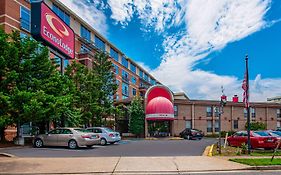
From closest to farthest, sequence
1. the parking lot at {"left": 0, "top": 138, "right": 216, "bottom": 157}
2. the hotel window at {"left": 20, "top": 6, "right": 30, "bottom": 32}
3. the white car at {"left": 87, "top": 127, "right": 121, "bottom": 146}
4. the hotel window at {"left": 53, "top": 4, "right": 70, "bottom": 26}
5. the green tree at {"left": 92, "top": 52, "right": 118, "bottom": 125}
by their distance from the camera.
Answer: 1. the parking lot at {"left": 0, "top": 138, "right": 216, "bottom": 157}
2. the white car at {"left": 87, "top": 127, "right": 121, "bottom": 146}
3. the green tree at {"left": 92, "top": 52, "right": 118, "bottom": 125}
4. the hotel window at {"left": 20, "top": 6, "right": 30, "bottom": 32}
5. the hotel window at {"left": 53, "top": 4, "right": 70, "bottom": 26}

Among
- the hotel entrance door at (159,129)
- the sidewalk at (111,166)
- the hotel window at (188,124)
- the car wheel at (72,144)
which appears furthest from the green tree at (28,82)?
the hotel window at (188,124)

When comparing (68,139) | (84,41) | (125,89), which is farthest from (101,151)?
(125,89)

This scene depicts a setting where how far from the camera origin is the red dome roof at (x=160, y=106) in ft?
141

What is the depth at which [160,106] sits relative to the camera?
43000 millimetres

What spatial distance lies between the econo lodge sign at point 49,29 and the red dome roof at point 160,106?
57.5 feet

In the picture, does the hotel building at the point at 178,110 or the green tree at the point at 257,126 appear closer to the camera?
the hotel building at the point at 178,110

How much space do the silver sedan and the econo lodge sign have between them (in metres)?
7.31

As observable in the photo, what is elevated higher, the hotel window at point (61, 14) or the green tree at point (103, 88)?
the hotel window at point (61, 14)

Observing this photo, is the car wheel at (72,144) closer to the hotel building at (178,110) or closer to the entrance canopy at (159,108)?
the hotel building at (178,110)

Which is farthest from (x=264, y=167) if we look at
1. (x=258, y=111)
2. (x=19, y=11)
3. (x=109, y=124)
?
(x=258, y=111)

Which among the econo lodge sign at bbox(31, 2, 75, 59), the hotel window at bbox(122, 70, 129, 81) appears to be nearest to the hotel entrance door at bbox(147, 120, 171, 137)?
the econo lodge sign at bbox(31, 2, 75, 59)

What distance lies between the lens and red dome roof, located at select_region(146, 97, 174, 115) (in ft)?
141

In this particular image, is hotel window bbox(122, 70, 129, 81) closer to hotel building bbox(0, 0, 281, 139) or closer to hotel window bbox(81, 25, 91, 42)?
hotel building bbox(0, 0, 281, 139)

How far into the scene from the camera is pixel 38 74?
23516 millimetres
